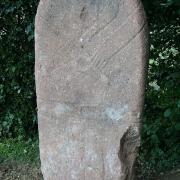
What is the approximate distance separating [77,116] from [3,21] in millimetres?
2141

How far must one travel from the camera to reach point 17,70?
4520 mm

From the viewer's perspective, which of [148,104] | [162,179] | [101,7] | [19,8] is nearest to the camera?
[101,7]

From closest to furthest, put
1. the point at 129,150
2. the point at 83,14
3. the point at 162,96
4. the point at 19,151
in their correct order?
the point at 83,14, the point at 129,150, the point at 19,151, the point at 162,96

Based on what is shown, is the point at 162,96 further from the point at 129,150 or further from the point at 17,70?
the point at 129,150

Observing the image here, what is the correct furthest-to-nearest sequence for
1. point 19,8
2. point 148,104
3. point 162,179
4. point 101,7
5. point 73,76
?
point 148,104 → point 19,8 → point 162,179 → point 73,76 → point 101,7

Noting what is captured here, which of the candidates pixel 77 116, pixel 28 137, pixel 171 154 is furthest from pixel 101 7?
pixel 28 137

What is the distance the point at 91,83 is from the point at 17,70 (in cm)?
210

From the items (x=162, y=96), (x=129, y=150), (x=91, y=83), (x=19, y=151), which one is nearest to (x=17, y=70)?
(x=19, y=151)

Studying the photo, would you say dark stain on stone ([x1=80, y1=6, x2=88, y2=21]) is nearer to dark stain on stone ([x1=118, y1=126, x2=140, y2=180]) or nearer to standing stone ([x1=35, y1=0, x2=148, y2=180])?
standing stone ([x1=35, y1=0, x2=148, y2=180])

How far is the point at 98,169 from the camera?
269cm

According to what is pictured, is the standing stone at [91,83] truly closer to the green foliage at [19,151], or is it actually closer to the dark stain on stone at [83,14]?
the dark stain on stone at [83,14]

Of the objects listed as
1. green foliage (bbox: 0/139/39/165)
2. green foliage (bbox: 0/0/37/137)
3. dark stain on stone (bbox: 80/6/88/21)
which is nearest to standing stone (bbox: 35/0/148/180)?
dark stain on stone (bbox: 80/6/88/21)

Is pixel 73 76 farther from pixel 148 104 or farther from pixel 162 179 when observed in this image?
pixel 148 104

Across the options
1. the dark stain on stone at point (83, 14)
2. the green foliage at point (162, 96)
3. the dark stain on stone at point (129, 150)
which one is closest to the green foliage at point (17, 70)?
the green foliage at point (162, 96)
